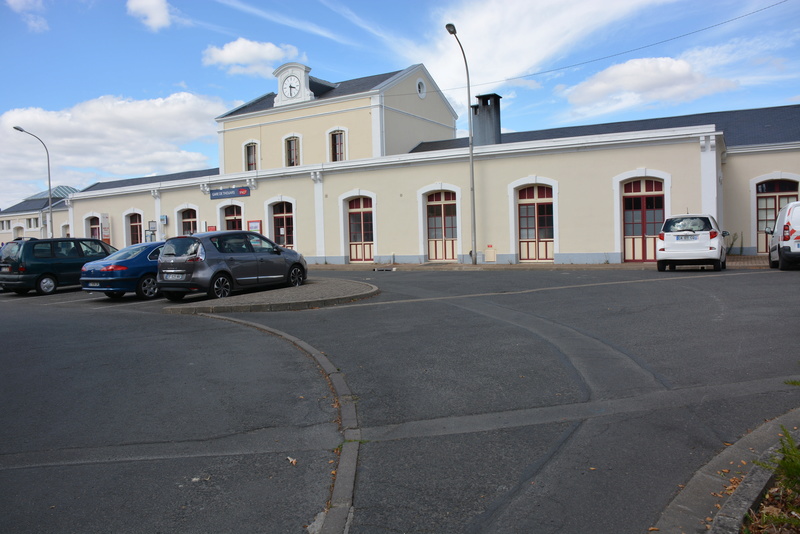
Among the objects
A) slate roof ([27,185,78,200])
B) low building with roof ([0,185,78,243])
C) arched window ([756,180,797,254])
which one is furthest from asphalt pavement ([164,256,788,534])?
slate roof ([27,185,78,200])

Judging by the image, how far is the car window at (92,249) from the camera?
1969 centimetres

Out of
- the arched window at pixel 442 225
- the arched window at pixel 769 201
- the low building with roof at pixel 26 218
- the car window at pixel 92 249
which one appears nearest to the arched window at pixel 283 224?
the arched window at pixel 442 225

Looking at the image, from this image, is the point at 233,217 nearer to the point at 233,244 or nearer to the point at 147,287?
the point at 147,287

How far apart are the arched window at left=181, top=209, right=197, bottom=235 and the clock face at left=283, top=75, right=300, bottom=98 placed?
29.4 ft

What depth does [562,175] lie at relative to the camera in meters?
24.1

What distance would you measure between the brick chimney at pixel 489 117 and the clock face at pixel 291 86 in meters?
11.9

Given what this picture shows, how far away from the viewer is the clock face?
37344 mm

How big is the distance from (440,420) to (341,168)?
24.8 m

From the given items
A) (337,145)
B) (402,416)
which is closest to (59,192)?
(337,145)

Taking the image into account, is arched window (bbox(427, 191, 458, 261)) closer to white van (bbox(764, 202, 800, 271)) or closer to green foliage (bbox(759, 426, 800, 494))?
white van (bbox(764, 202, 800, 271))

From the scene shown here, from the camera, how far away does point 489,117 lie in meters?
30.4

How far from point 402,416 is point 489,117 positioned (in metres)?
26.6

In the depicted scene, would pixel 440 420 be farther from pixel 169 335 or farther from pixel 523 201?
pixel 523 201

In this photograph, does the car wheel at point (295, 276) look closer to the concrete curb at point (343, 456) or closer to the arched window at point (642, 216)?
the concrete curb at point (343, 456)
